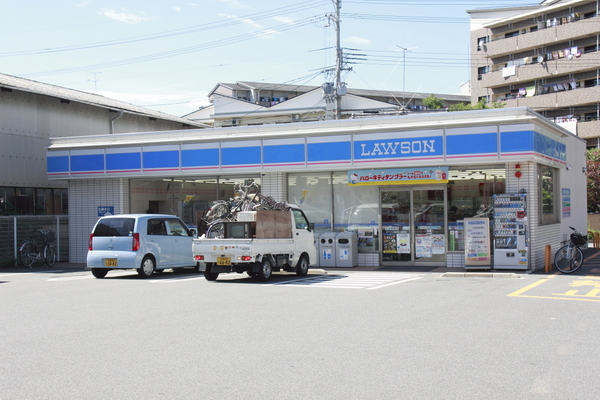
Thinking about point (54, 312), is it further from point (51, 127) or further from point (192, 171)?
point (51, 127)

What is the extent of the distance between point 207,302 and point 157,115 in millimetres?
21930

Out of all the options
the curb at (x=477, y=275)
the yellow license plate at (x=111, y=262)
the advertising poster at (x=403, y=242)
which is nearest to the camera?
the curb at (x=477, y=275)

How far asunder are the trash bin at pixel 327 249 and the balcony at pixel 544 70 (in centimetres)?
4296

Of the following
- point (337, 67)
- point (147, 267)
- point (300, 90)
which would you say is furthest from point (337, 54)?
point (300, 90)

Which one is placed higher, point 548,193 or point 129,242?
point 548,193

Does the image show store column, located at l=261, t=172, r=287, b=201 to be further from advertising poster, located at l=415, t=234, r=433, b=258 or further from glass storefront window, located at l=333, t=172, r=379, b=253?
advertising poster, located at l=415, t=234, r=433, b=258

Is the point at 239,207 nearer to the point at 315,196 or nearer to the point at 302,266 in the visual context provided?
the point at 302,266

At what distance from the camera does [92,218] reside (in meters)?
22.6

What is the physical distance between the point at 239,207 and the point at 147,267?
2.95 meters

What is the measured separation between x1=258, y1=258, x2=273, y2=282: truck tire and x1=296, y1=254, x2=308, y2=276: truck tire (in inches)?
52.1

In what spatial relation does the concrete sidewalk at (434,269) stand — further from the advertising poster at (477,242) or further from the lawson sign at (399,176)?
the lawson sign at (399,176)

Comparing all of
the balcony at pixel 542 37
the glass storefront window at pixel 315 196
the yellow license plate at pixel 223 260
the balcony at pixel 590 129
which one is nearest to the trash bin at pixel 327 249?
the glass storefront window at pixel 315 196

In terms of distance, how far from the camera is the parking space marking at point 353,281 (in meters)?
14.1

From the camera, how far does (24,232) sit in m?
21.8
